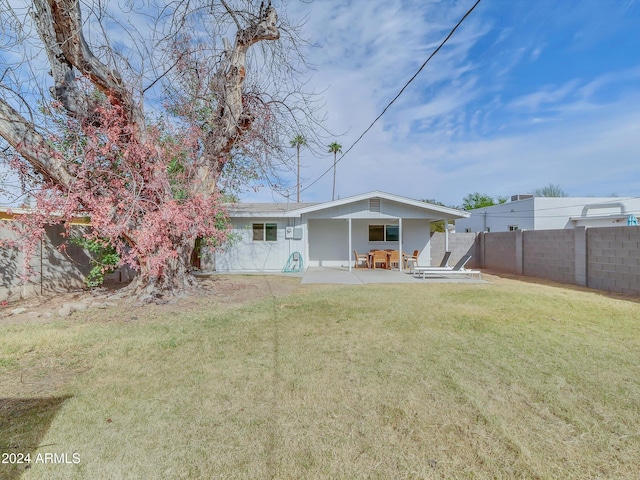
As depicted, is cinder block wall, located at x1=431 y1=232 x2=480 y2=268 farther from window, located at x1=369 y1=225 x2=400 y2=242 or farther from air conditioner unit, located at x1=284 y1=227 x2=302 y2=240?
air conditioner unit, located at x1=284 y1=227 x2=302 y2=240

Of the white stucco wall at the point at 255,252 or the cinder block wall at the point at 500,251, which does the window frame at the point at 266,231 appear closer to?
the white stucco wall at the point at 255,252

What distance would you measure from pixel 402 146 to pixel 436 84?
15.7ft

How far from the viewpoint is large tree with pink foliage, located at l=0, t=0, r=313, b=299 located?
5.71m

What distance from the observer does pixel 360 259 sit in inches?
619

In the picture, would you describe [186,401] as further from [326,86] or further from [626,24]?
[626,24]

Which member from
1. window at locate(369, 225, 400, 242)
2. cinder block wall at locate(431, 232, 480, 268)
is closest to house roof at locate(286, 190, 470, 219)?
window at locate(369, 225, 400, 242)

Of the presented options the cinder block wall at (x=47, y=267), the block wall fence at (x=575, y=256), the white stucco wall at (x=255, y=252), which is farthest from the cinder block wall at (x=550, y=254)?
the cinder block wall at (x=47, y=267)

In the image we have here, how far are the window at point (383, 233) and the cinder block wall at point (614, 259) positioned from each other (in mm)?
7789

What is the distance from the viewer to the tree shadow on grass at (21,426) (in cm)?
212

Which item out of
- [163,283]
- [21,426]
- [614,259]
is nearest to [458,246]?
[614,259]

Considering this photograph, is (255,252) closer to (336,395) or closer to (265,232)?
(265,232)

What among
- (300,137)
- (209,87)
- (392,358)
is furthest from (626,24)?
(209,87)

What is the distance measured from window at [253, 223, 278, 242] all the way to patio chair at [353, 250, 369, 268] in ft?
12.9

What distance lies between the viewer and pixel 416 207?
1405 centimetres
